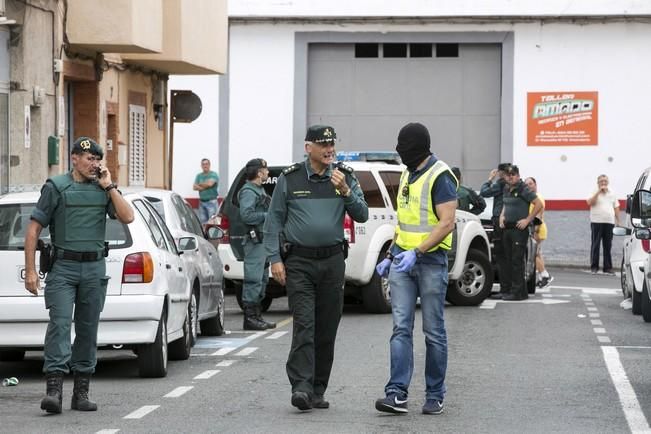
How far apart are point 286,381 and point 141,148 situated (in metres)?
15.7

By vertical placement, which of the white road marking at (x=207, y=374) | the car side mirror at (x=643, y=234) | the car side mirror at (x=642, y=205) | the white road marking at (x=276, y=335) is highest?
the car side mirror at (x=642, y=205)

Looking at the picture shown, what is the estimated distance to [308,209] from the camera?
1097 cm

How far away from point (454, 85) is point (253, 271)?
18089 mm

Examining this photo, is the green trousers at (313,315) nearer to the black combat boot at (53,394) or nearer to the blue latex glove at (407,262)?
the blue latex glove at (407,262)

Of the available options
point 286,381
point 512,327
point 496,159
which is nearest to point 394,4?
point 496,159

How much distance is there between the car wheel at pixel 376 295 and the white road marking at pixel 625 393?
433 centimetres

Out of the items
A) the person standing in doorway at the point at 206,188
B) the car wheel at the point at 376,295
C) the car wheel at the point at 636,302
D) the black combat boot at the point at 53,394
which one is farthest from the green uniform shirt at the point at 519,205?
the person standing in doorway at the point at 206,188

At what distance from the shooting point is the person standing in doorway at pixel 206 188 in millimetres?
33844

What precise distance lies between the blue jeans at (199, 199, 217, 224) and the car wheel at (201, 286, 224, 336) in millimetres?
17507

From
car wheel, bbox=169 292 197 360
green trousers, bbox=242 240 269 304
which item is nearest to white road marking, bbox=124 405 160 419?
car wheel, bbox=169 292 197 360

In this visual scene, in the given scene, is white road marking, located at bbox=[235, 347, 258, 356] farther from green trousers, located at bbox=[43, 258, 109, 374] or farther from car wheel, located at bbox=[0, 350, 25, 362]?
green trousers, located at bbox=[43, 258, 109, 374]

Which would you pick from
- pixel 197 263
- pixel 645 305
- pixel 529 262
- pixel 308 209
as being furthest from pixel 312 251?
pixel 529 262

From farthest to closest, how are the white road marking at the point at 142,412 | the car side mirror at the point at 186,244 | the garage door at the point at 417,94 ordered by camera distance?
the garage door at the point at 417,94 → the car side mirror at the point at 186,244 → the white road marking at the point at 142,412

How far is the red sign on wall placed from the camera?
3416 centimetres
